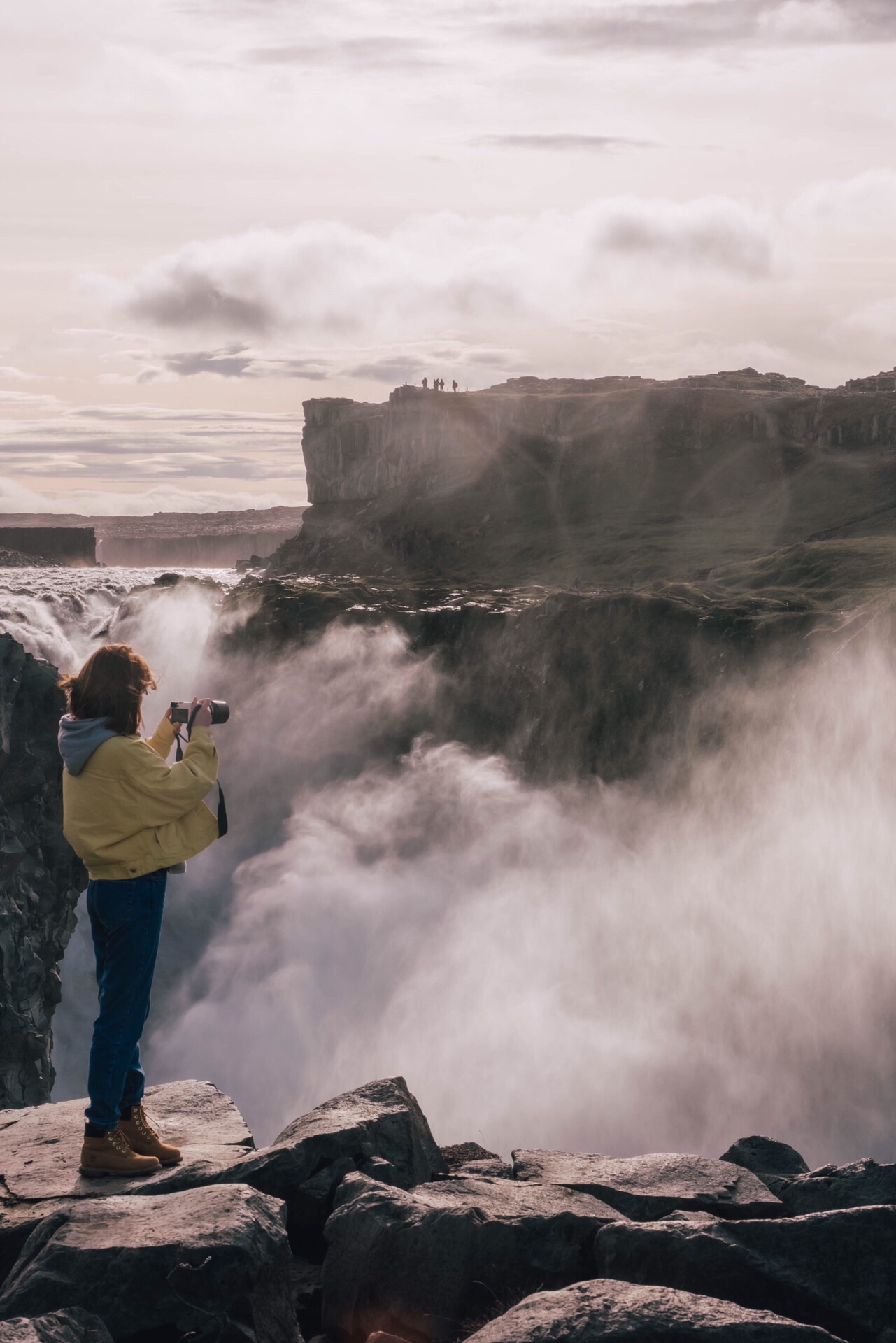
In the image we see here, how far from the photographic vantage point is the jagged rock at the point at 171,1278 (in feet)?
20.9

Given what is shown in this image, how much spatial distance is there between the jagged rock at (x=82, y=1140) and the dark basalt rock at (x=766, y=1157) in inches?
182

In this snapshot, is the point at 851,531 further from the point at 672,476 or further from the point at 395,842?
the point at 395,842

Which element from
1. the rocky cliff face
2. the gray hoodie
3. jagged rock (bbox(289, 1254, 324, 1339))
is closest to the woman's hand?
Result: the gray hoodie

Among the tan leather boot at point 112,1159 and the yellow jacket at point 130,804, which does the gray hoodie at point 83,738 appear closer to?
the yellow jacket at point 130,804

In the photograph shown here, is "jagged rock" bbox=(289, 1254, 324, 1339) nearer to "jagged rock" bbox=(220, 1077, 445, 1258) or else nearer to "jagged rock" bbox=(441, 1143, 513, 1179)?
"jagged rock" bbox=(220, 1077, 445, 1258)

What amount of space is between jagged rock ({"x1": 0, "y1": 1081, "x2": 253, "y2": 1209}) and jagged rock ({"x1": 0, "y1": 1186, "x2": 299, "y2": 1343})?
96cm

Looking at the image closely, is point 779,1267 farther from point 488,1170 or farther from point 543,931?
point 543,931

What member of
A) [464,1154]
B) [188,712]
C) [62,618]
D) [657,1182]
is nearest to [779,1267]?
[657,1182]

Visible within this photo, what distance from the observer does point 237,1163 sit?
27.0ft

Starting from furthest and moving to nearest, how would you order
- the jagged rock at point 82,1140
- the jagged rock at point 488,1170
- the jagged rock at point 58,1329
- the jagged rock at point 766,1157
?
the jagged rock at point 766,1157
the jagged rock at point 488,1170
the jagged rock at point 82,1140
the jagged rock at point 58,1329

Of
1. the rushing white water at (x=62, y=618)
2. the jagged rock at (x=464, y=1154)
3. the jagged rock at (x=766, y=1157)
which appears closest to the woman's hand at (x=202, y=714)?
the jagged rock at (x=464, y=1154)

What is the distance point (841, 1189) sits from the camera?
8430mm

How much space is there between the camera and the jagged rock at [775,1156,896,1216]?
8.28 meters

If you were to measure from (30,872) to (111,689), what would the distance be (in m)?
23.7
